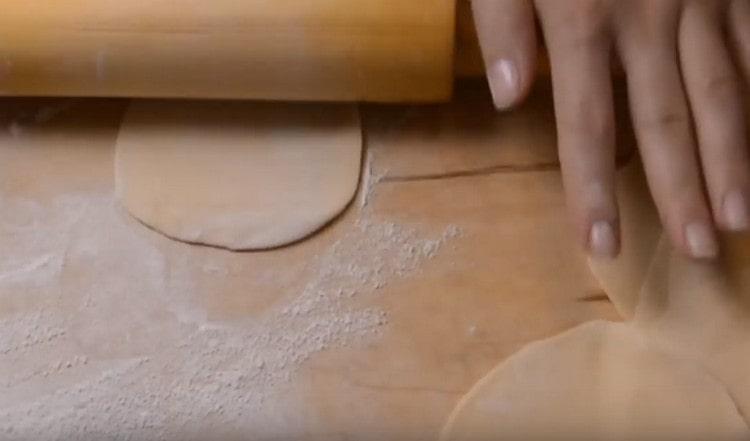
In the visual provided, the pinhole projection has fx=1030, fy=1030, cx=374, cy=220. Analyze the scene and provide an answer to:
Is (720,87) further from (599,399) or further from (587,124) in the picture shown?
(599,399)

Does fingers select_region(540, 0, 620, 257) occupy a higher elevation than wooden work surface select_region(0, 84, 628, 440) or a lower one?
higher

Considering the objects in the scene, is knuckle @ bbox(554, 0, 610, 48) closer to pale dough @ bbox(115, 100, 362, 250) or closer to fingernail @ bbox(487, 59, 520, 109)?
fingernail @ bbox(487, 59, 520, 109)

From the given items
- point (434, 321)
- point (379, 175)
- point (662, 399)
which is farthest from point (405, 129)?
point (662, 399)

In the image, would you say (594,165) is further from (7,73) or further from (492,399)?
(7,73)

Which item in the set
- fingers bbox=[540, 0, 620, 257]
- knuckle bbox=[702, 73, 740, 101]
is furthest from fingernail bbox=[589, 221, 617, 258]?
knuckle bbox=[702, 73, 740, 101]

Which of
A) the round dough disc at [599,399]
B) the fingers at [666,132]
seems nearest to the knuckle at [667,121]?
the fingers at [666,132]

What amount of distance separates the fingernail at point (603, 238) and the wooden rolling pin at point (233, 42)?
0.15m

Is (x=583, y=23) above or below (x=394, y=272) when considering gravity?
above

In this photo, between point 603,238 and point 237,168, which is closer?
point 603,238

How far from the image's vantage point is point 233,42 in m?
0.67

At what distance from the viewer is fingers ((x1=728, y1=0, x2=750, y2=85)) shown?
66 centimetres

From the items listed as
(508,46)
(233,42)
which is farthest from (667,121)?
(233,42)

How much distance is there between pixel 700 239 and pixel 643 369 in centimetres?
10

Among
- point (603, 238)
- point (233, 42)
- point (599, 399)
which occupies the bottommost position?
point (599, 399)
